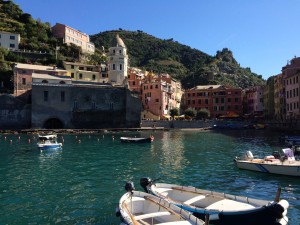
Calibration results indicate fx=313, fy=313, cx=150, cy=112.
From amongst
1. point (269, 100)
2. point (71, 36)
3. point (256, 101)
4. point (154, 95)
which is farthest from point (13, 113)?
point (256, 101)

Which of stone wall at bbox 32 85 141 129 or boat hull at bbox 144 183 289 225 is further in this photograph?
stone wall at bbox 32 85 141 129

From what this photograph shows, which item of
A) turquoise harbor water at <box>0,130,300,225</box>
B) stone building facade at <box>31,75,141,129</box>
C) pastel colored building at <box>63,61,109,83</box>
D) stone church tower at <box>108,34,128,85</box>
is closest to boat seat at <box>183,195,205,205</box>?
turquoise harbor water at <box>0,130,300,225</box>

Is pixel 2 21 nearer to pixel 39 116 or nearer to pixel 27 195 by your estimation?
pixel 39 116

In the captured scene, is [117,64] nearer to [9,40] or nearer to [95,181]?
[9,40]

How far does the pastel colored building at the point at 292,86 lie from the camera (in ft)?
234

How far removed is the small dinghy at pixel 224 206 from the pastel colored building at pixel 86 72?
80.1 metres

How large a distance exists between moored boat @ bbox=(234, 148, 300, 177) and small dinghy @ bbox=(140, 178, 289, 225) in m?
11.2

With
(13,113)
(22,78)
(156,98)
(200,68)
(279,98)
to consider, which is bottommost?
A: (13,113)

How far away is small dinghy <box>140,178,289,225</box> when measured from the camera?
→ 446 inches

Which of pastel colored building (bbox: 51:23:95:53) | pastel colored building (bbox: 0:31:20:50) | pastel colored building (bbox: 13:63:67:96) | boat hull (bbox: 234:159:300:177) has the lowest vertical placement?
boat hull (bbox: 234:159:300:177)

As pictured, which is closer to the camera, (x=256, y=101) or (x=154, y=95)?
(x=154, y=95)

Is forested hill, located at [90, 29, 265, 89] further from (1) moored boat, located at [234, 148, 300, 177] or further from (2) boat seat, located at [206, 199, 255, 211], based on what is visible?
(2) boat seat, located at [206, 199, 255, 211]

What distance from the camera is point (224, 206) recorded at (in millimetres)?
12859

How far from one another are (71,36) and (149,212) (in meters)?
114
